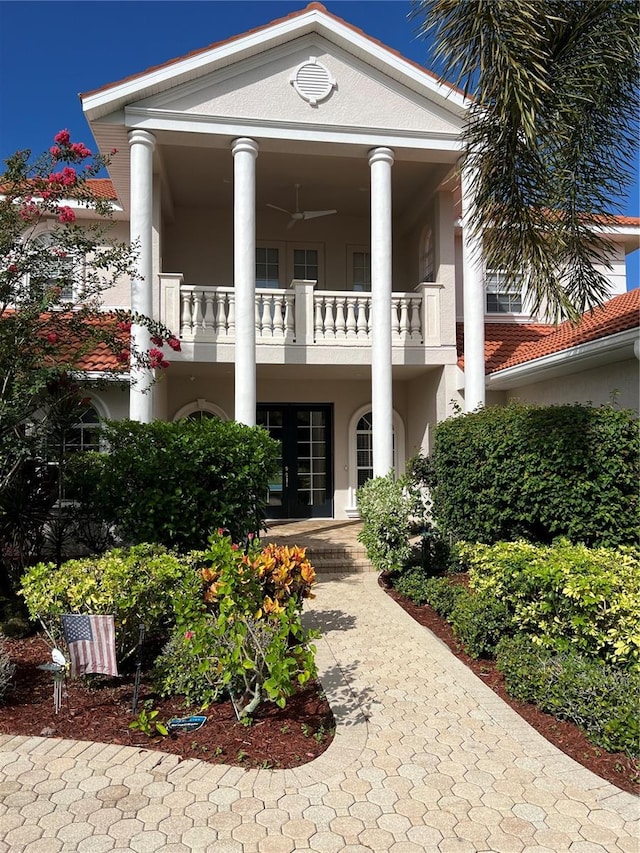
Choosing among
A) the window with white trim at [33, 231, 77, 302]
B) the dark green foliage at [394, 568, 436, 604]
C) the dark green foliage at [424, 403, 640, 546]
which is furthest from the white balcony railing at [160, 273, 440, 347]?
the dark green foliage at [394, 568, 436, 604]

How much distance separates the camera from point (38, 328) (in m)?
6.44

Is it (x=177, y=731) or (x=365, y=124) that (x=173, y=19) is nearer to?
(x=365, y=124)

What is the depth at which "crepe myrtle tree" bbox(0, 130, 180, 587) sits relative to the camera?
20.1 feet

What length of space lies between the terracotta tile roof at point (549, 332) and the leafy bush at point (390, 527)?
3176mm

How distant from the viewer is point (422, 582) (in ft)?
26.4

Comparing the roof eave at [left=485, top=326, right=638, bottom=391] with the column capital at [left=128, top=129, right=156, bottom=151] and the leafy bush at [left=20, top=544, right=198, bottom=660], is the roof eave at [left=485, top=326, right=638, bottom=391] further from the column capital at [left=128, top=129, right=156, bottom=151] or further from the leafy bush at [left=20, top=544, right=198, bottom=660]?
the column capital at [left=128, top=129, right=156, bottom=151]

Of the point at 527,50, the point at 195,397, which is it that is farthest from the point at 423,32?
the point at 195,397

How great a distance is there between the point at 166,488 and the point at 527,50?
6281mm

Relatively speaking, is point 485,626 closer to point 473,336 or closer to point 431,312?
point 473,336

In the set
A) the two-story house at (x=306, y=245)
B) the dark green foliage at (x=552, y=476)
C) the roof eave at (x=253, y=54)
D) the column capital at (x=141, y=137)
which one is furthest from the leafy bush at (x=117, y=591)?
the roof eave at (x=253, y=54)

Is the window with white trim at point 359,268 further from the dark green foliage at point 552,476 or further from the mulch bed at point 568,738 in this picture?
the mulch bed at point 568,738

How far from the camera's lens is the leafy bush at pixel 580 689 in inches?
157

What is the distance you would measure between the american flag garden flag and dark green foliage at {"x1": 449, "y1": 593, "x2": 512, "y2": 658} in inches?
131

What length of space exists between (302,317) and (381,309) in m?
1.69
